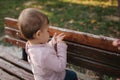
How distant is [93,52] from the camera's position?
310 centimetres

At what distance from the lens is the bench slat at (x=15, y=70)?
3639 mm

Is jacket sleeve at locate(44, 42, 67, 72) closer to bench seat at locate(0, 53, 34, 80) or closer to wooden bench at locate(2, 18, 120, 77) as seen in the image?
wooden bench at locate(2, 18, 120, 77)

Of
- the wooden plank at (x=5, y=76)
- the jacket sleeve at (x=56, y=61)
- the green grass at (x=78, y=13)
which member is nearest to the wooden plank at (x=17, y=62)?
the wooden plank at (x=5, y=76)

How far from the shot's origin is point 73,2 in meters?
7.91

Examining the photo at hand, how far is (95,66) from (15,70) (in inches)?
45.1

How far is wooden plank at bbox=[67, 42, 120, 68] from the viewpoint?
294 cm

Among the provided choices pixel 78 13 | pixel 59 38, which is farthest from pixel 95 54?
pixel 78 13

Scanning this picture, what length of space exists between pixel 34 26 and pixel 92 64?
0.88m

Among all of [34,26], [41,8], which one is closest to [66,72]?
[34,26]

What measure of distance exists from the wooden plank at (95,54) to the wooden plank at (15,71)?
65cm

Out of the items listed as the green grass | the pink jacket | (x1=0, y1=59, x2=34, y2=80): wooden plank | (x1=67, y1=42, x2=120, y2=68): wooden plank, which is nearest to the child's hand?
the pink jacket

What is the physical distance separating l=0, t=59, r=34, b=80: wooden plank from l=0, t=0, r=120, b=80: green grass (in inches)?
93.3

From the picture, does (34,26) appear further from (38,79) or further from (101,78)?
(101,78)

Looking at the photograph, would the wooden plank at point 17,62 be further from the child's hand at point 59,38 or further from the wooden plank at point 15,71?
the child's hand at point 59,38
